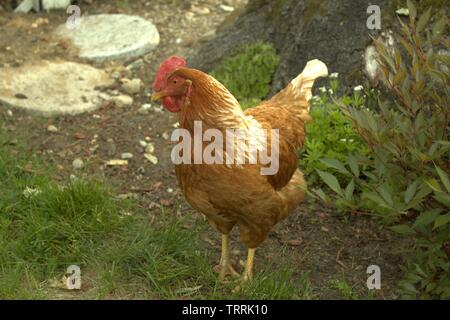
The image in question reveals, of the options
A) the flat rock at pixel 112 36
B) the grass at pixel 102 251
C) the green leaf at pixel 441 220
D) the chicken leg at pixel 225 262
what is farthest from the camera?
the flat rock at pixel 112 36

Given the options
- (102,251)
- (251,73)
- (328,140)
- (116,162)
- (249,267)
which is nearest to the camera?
(249,267)

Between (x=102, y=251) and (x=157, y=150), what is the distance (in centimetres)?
141

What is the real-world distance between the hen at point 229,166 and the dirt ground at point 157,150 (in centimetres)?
55

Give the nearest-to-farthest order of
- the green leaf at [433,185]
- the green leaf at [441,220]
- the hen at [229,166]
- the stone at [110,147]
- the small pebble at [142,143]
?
the green leaf at [433,185] → the green leaf at [441,220] → the hen at [229,166] → the stone at [110,147] → the small pebble at [142,143]

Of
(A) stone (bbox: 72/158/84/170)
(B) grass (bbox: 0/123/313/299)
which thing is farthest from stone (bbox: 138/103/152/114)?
(B) grass (bbox: 0/123/313/299)

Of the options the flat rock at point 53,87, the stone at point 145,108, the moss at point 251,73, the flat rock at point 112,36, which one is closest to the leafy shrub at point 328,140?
the moss at point 251,73

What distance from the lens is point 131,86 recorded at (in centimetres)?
641

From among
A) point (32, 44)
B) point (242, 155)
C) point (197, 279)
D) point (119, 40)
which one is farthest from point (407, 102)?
point (32, 44)

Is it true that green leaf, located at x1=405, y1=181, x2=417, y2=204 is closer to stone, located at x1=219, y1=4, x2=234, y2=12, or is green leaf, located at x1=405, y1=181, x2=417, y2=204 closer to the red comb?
the red comb

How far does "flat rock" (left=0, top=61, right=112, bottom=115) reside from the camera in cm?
601

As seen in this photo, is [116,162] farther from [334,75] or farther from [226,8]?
[226,8]

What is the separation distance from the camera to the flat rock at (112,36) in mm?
6809

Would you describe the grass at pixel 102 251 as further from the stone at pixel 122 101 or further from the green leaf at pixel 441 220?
the stone at pixel 122 101

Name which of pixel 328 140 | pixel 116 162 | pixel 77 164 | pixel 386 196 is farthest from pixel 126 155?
pixel 386 196
